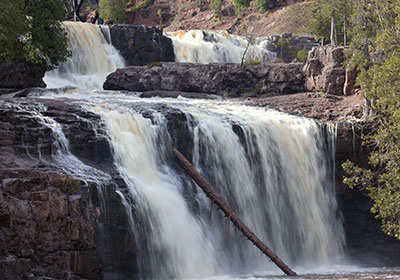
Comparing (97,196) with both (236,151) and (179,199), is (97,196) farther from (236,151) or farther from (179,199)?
(236,151)

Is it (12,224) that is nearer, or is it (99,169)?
(12,224)

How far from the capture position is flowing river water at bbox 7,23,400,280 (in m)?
17.8

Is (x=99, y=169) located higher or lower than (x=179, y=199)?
higher

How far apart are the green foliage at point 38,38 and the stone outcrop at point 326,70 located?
1405 cm

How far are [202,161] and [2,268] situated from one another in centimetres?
940

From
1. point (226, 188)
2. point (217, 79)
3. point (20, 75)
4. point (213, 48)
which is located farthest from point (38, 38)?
point (213, 48)

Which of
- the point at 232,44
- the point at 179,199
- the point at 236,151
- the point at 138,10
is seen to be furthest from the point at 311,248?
the point at 138,10

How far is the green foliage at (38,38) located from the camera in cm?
2912

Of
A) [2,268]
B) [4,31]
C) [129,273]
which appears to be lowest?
[129,273]

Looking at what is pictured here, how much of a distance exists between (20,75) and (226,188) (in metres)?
15.2

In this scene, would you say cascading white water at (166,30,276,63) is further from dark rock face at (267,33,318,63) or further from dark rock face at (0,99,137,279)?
dark rock face at (0,99,137,279)

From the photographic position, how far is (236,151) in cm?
2245

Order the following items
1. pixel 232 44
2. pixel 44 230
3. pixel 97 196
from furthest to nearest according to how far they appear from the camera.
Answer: pixel 232 44
pixel 97 196
pixel 44 230

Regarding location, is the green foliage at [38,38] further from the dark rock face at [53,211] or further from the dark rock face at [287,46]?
the dark rock face at [287,46]
